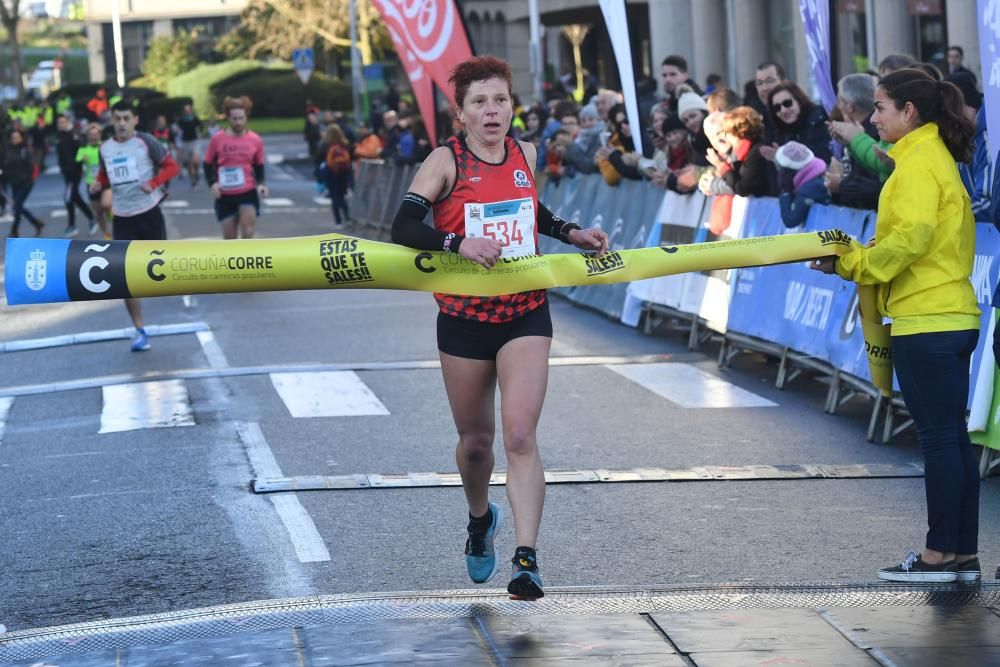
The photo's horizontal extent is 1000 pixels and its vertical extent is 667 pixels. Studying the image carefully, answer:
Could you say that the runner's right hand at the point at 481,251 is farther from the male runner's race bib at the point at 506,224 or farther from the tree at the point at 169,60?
the tree at the point at 169,60

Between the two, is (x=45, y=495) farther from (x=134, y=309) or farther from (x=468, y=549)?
Answer: (x=134, y=309)

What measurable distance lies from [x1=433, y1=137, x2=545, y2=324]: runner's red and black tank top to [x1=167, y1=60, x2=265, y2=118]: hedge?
7786 cm

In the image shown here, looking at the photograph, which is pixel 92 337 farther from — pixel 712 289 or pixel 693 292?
pixel 712 289

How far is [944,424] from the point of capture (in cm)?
628

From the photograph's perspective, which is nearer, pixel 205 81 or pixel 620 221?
pixel 620 221

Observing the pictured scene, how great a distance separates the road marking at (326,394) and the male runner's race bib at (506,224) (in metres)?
4.58

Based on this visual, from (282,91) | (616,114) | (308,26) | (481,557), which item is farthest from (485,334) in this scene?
(282,91)

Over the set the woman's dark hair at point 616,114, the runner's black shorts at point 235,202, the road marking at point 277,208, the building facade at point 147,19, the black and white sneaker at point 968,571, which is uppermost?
the building facade at point 147,19

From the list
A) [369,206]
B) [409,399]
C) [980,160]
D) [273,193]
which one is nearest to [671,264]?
[980,160]

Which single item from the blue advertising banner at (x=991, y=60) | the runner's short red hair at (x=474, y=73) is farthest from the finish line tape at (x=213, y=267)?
the blue advertising banner at (x=991, y=60)

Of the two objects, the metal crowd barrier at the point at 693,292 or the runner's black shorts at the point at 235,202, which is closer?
the metal crowd barrier at the point at 693,292

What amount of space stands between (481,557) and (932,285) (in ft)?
6.31

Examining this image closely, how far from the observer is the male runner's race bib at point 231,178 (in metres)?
18.5

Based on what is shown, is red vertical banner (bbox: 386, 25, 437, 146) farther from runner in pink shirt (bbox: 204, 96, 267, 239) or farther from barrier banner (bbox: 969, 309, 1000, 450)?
Result: barrier banner (bbox: 969, 309, 1000, 450)
